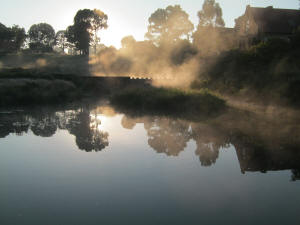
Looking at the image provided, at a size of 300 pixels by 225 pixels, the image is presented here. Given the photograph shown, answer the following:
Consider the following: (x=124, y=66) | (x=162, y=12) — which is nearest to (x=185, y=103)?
(x=124, y=66)

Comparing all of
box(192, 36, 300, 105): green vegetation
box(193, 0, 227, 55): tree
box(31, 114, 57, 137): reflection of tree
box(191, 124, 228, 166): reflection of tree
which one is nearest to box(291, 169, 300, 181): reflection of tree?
box(191, 124, 228, 166): reflection of tree

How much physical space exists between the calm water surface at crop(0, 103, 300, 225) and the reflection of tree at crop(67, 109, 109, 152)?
40 millimetres

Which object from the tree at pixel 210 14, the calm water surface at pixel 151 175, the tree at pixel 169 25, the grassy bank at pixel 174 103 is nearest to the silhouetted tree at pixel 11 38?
the tree at pixel 169 25

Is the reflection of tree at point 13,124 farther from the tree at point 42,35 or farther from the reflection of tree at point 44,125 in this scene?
the tree at point 42,35

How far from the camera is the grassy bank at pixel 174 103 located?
15445mm

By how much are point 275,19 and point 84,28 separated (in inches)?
2013

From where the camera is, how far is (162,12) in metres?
81.6

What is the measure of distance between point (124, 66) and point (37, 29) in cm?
5618

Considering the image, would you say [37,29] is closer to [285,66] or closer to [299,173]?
[285,66]

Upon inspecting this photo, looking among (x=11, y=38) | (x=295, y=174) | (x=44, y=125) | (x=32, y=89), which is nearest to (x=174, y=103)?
(x=44, y=125)

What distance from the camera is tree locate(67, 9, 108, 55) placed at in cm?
7075

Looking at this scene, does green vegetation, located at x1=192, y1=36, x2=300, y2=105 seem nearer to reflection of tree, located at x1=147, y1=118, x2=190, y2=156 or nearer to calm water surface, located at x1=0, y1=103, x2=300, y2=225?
calm water surface, located at x1=0, y1=103, x2=300, y2=225

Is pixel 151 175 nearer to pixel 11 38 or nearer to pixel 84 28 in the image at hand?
pixel 84 28

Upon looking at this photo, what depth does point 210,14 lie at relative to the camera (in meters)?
63.7
